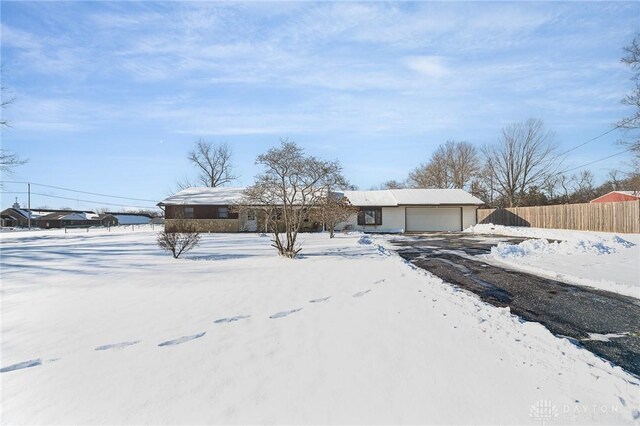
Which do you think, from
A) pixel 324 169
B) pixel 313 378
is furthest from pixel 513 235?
pixel 313 378

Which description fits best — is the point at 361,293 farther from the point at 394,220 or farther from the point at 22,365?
the point at 394,220

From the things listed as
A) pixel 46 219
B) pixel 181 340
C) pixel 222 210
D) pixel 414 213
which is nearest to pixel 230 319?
pixel 181 340

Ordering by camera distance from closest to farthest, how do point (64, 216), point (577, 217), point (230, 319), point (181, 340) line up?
point (181, 340) < point (230, 319) < point (577, 217) < point (64, 216)

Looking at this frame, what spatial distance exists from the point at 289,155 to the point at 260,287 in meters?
8.55

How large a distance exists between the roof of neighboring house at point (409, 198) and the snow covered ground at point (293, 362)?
88.3 feet

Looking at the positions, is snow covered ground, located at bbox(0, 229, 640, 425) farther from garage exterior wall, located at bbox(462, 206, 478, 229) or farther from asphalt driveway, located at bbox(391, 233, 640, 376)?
garage exterior wall, located at bbox(462, 206, 478, 229)

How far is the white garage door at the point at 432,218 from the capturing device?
113 feet

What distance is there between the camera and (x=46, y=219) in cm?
7031

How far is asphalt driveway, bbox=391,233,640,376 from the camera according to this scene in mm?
4547

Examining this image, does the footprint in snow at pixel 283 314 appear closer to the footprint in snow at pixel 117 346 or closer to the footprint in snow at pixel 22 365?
the footprint in snow at pixel 117 346

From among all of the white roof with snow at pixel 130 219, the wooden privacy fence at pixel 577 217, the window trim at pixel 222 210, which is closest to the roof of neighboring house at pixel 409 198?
the wooden privacy fence at pixel 577 217

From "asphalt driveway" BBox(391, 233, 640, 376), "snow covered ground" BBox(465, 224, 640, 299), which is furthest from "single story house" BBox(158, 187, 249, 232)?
"asphalt driveway" BBox(391, 233, 640, 376)

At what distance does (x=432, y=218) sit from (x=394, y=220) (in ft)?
12.7

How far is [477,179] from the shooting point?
50375mm
